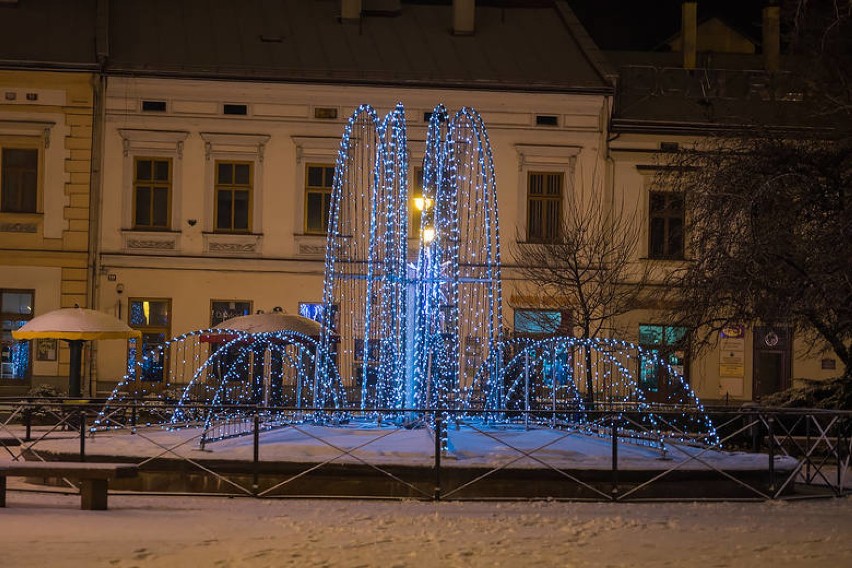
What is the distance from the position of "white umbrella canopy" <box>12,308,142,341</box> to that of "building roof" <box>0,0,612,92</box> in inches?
391

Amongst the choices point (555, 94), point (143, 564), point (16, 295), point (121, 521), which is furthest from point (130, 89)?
point (143, 564)

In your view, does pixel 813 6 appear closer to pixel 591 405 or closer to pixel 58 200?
pixel 591 405

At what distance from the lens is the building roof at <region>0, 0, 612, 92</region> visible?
32281 mm

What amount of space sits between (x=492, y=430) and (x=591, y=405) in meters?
4.31

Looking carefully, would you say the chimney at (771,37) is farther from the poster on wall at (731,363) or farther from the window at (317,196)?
the window at (317,196)

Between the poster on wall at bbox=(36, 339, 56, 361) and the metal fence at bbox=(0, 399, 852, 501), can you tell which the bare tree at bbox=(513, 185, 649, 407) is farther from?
the metal fence at bbox=(0, 399, 852, 501)

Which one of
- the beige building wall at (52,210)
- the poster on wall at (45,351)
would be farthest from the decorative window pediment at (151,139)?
the poster on wall at (45,351)

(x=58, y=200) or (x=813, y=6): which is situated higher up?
(x=813, y=6)

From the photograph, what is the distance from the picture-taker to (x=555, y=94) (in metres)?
32.7

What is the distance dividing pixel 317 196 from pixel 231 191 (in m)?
2.19

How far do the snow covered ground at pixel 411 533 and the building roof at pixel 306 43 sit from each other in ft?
65.3

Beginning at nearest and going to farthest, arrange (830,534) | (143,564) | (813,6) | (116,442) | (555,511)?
(143,564)
(830,534)
(555,511)
(116,442)
(813,6)

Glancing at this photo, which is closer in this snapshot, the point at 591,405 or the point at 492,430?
the point at 492,430

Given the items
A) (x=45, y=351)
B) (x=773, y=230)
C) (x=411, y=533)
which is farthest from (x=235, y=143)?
(x=411, y=533)
